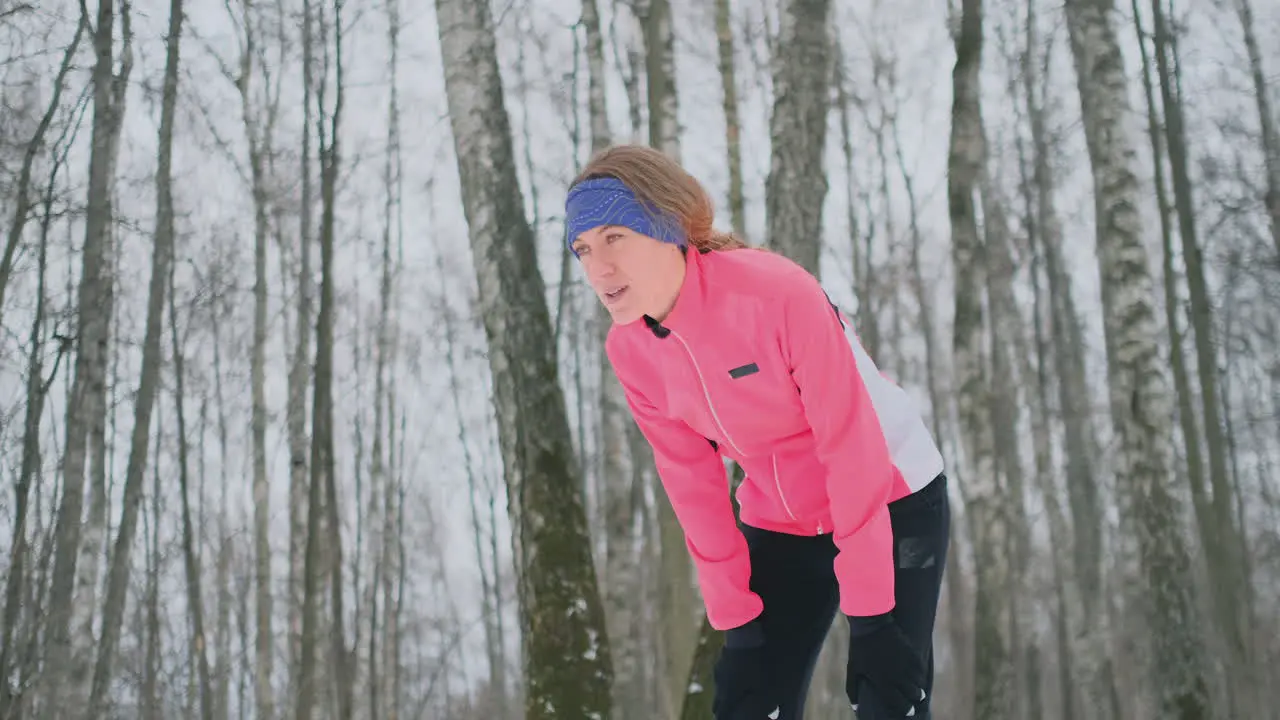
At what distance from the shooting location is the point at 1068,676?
15.0 metres

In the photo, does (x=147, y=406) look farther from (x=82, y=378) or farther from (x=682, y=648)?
(x=682, y=648)

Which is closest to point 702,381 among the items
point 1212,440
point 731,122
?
point 1212,440

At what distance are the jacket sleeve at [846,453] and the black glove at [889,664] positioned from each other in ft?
0.11

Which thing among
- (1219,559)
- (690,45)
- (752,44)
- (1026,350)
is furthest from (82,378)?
(1026,350)

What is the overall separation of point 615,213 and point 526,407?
2685 mm

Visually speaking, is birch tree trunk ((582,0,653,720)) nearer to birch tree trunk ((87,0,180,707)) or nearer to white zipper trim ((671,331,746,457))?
birch tree trunk ((87,0,180,707))

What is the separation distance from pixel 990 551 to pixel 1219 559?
5.60 feet

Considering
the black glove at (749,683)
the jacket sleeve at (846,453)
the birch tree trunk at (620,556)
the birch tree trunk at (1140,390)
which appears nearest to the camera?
the jacket sleeve at (846,453)

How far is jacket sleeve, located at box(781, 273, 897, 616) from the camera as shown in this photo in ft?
6.26

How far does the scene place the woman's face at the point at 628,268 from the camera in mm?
→ 1992

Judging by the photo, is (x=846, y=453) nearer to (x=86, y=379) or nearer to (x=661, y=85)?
(x=86, y=379)

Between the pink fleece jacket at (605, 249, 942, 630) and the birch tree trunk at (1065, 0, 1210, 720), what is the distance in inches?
179

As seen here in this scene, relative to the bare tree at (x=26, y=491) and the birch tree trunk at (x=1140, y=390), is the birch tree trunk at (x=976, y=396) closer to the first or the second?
the birch tree trunk at (x=1140, y=390)

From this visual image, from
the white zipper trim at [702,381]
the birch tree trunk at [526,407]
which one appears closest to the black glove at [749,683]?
the white zipper trim at [702,381]
